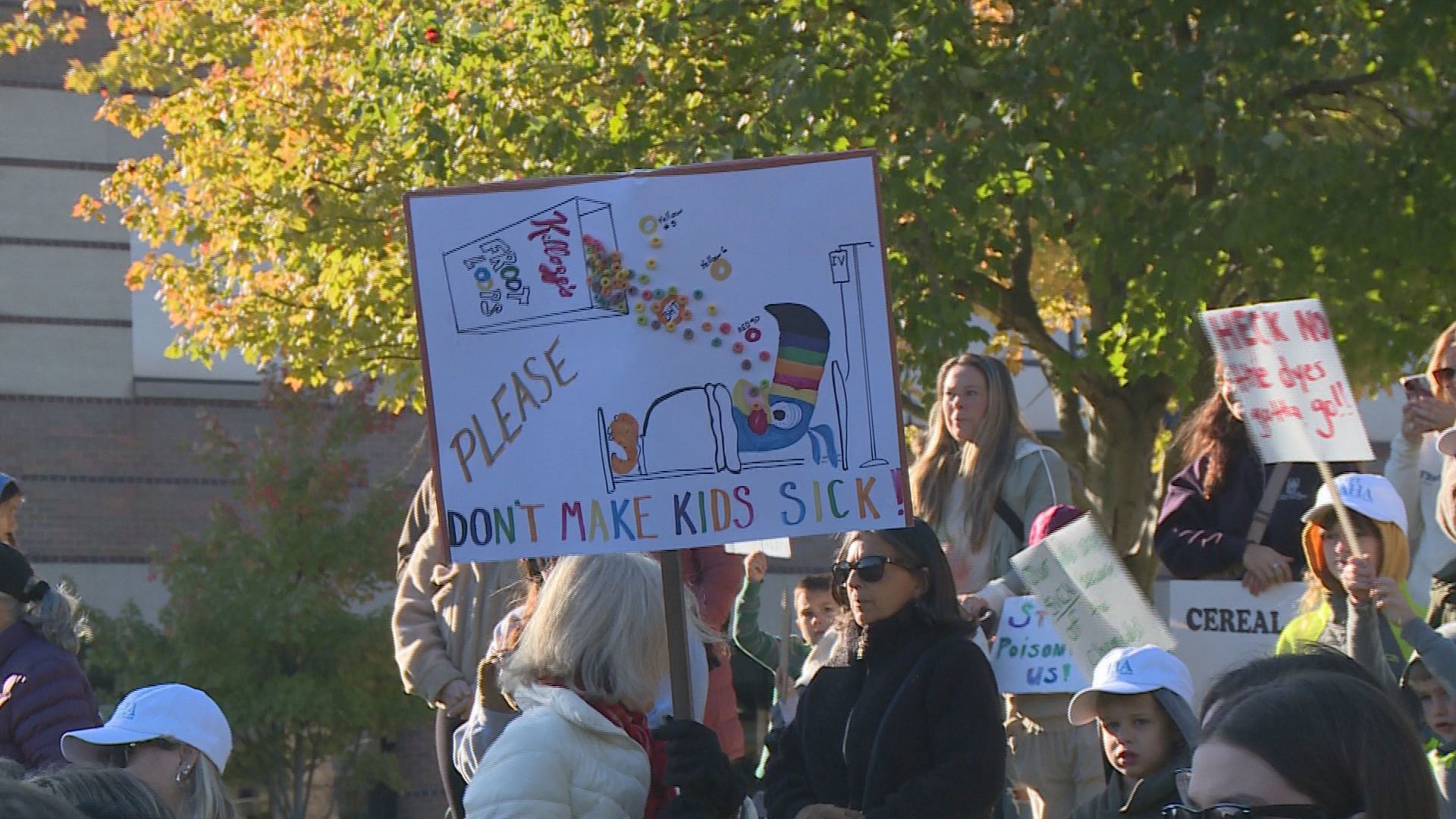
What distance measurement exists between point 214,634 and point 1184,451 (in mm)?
8951

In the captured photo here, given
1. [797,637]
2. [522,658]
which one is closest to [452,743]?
[522,658]

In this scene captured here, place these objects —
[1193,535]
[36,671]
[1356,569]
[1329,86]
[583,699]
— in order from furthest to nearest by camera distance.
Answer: [1329,86] < [1193,535] < [36,671] < [1356,569] < [583,699]

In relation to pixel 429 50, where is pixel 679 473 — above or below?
below

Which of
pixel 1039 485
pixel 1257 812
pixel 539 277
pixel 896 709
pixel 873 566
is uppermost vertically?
pixel 539 277

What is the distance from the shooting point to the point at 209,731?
183 inches

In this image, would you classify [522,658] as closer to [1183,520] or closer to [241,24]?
[1183,520]

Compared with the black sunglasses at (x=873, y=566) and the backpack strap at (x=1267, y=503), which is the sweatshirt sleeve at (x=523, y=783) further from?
the backpack strap at (x=1267, y=503)

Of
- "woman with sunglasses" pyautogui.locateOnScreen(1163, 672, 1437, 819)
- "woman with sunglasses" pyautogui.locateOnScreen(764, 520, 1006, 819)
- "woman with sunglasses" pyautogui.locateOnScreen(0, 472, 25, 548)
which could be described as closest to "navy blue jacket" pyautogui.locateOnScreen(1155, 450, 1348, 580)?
"woman with sunglasses" pyautogui.locateOnScreen(764, 520, 1006, 819)

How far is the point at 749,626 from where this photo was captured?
8625mm

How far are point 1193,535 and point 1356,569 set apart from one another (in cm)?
148

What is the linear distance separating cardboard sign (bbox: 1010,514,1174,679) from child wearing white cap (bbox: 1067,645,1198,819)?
1.37ft

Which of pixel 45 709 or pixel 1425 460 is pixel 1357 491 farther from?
pixel 45 709

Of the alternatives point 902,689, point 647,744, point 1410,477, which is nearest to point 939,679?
point 902,689

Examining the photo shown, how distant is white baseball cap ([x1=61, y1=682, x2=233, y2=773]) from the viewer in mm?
4590
